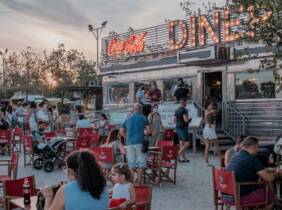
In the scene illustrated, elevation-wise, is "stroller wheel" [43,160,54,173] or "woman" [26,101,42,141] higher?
"woman" [26,101,42,141]

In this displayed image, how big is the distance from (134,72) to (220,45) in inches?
209

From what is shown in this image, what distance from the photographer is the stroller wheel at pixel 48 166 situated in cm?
1302

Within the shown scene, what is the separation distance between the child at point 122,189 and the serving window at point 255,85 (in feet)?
36.2

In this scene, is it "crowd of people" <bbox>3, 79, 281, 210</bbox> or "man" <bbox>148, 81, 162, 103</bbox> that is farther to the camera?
"man" <bbox>148, 81, 162, 103</bbox>

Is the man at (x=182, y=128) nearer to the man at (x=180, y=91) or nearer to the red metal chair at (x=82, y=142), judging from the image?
the red metal chair at (x=82, y=142)

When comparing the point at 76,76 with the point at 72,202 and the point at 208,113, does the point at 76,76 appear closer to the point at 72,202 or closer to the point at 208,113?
the point at 208,113

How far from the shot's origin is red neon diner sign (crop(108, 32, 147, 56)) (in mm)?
22186

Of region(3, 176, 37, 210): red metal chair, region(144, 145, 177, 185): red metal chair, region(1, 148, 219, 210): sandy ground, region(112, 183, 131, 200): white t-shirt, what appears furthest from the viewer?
region(144, 145, 177, 185): red metal chair

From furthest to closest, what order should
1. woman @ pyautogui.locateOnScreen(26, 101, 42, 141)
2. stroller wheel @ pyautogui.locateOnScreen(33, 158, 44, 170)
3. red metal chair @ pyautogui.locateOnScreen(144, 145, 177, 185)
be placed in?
1. woman @ pyautogui.locateOnScreen(26, 101, 42, 141)
2. stroller wheel @ pyautogui.locateOnScreen(33, 158, 44, 170)
3. red metal chair @ pyautogui.locateOnScreen(144, 145, 177, 185)

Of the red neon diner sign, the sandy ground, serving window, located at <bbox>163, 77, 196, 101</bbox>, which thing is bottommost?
the sandy ground

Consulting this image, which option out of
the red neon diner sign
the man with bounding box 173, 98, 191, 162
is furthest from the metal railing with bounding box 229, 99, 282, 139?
the red neon diner sign

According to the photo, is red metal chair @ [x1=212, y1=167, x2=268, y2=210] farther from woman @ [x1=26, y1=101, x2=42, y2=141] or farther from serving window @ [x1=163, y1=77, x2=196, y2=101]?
serving window @ [x1=163, y1=77, x2=196, y2=101]

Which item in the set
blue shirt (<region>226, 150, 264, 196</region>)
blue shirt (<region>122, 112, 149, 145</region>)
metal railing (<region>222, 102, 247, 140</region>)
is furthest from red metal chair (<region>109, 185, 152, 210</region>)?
metal railing (<region>222, 102, 247, 140</region>)

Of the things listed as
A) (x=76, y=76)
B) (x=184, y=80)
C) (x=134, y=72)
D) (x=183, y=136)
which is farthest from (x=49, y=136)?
(x=76, y=76)
